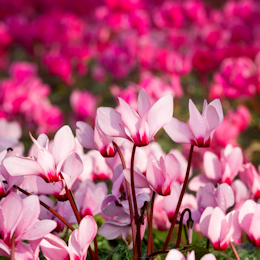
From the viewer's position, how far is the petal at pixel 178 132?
1.82 ft

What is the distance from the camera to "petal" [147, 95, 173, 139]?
521 millimetres

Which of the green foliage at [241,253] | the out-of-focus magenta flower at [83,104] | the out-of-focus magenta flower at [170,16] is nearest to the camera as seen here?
the green foliage at [241,253]

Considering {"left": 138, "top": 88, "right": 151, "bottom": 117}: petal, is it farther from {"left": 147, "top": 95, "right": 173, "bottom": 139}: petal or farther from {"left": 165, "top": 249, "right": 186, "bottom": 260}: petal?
{"left": 165, "top": 249, "right": 186, "bottom": 260}: petal

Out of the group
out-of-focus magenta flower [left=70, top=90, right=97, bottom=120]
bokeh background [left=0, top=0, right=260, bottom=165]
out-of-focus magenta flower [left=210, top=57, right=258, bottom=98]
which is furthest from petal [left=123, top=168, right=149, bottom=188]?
out-of-focus magenta flower [left=210, top=57, right=258, bottom=98]

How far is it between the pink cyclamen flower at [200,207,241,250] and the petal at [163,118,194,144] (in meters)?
0.11

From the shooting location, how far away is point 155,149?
898 millimetres

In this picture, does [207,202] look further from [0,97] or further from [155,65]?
[155,65]

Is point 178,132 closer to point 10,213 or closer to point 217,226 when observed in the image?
point 217,226

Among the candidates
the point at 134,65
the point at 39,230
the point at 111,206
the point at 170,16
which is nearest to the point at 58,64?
the point at 134,65

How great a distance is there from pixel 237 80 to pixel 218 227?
1370 millimetres

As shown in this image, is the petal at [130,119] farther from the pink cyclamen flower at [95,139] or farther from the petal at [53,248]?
the petal at [53,248]

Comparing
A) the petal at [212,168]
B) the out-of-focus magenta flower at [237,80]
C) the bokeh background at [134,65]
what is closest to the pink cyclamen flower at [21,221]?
the petal at [212,168]

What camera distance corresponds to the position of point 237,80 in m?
1.79

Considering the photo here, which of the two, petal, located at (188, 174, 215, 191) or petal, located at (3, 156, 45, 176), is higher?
petal, located at (3, 156, 45, 176)
